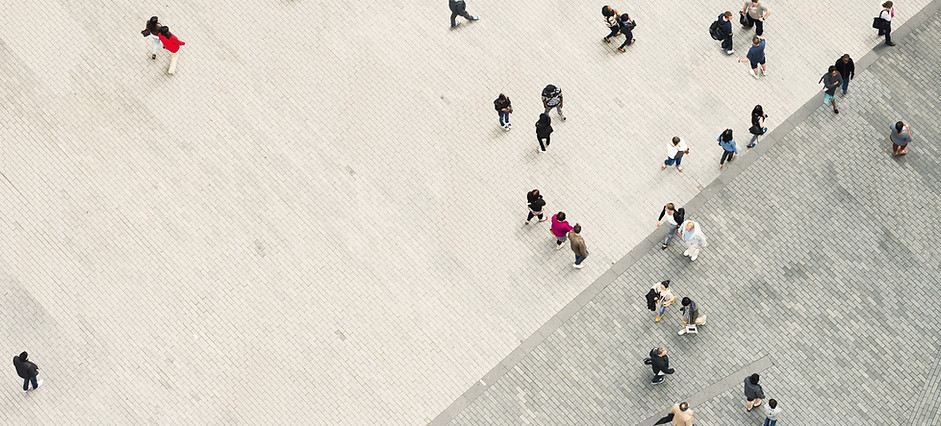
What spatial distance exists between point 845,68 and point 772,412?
8.52 meters

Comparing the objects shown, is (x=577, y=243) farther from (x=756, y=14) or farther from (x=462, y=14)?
(x=756, y=14)

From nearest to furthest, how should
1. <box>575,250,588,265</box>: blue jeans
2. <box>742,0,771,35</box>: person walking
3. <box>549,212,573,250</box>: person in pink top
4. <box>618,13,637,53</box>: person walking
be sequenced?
<box>549,212,573,250</box>: person in pink top → <box>575,250,588,265</box>: blue jeans → <box>618,13,637,53</box>: person walking → <box>742,0,771,35</box>: person walking

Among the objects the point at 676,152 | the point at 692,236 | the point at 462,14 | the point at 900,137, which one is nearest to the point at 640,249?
the point at 692,236

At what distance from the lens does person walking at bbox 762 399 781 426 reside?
24.0 meters

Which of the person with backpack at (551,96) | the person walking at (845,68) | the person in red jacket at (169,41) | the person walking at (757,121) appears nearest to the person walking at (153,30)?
the person in red jacket at (169,41)

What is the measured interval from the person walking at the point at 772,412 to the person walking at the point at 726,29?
8.80 metres

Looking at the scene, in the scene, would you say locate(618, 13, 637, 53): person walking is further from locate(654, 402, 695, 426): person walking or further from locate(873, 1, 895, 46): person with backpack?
locate(654, 402, 695, 426): person walking

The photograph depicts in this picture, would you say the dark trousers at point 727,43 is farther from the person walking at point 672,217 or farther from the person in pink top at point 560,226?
the person in pink top at point 560,226

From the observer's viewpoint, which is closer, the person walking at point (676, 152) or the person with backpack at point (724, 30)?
the person walking at point (676, 152)

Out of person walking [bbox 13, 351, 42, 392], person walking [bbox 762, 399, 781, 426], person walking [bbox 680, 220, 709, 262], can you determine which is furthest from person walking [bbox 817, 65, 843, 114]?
person walking [bbox 13, 351, 42, 392]

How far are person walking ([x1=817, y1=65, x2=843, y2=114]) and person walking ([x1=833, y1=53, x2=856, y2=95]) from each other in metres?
0.12

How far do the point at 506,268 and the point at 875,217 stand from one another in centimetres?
820

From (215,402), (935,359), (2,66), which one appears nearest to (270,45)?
(2,66)

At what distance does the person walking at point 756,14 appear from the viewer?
28.7 meters
